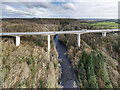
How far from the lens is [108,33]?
62.5ft

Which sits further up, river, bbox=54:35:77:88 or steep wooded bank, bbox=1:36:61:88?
steep wooded bank, bbox=1:36:61:88

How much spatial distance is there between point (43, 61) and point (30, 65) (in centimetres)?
194

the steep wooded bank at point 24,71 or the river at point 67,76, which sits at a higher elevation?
the steep wooded bank at point 24,71

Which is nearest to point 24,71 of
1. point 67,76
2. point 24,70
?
point 24,70

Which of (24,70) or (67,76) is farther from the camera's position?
(67,76)

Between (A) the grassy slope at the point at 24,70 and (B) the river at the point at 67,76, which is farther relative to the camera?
(B) the river at the point at 67,76

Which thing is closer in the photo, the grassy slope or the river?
the grassy slope

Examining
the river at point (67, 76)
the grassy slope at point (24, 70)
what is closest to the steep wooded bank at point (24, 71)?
the grassy slope at point (24, 70)

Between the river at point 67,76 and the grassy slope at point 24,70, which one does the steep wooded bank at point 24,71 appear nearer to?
the grassy slope at point 24,70

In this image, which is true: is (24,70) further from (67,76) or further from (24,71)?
(67,76)

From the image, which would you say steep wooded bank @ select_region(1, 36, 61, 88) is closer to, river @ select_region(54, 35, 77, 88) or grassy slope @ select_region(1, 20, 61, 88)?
grassy slope @ select_region(1, 20, 61, 88)

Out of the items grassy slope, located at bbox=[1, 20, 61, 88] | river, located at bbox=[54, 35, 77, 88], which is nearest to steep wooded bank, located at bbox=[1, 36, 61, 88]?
grassy slope, located at bbox=[1, 20, 61, 88]

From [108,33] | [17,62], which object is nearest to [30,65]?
[17,62]

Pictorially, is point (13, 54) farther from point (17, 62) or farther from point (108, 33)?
point (108, 33)
